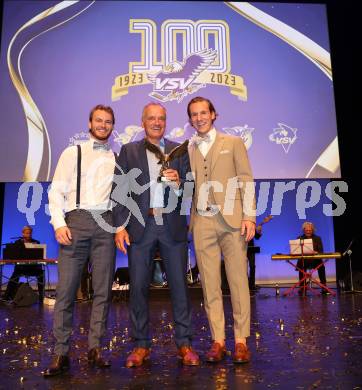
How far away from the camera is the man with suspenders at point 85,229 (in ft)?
7.38

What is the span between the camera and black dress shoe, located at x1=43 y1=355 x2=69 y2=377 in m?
2.05

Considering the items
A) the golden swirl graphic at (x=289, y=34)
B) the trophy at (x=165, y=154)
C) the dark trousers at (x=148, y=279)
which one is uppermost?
the golden swirl graphic at (x=289, y=34)

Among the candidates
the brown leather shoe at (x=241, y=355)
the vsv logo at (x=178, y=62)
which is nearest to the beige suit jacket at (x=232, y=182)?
the brown leather shoe at (x=241, y=355)

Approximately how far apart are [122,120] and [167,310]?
9.20 feet

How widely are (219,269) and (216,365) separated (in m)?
0.50

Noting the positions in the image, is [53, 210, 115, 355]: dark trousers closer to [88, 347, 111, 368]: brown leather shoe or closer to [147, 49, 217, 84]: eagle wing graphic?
[88, 347, 111, 368]: brown leather shoe

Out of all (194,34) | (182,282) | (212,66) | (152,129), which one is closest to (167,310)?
(182,282)

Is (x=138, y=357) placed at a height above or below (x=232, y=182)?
below

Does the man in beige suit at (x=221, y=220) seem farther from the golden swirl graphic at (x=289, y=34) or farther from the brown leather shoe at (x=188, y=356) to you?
the golden swirl graphic at (x=289, y=34)

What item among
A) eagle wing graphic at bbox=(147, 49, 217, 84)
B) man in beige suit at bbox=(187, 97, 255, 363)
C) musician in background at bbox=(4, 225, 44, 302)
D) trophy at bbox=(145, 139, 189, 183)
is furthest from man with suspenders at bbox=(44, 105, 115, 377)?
musician in background at bbox=(4, 225, 44, 302)

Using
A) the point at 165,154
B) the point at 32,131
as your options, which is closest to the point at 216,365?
the point at 165,154

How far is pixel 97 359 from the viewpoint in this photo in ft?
7.19

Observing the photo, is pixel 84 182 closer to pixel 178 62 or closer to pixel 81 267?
pixel 81 267

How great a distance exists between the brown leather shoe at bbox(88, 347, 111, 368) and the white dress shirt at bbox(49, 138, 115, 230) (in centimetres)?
71
